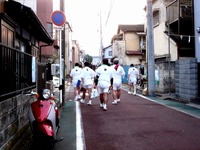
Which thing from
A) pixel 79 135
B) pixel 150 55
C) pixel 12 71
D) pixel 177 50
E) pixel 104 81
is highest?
pixel 177 50

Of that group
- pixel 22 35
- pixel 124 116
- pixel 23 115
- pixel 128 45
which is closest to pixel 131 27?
pixel 128 45

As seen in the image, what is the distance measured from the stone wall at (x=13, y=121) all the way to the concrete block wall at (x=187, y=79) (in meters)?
7.71

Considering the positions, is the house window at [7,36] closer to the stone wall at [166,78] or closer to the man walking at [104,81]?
the man walking at [104,81]

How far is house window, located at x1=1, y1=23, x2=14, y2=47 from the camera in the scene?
8.03m

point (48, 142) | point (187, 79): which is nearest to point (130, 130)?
point (48, 142)

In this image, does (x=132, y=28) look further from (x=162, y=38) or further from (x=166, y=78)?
(x=166, y=78)

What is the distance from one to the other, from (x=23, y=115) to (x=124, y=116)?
353 centimetres

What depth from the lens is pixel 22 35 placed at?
1100 centimetres

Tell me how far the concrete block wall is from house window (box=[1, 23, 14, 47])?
7.68 meters

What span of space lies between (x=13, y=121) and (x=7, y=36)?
180 inches

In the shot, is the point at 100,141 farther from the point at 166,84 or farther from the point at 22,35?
the point at 166,84

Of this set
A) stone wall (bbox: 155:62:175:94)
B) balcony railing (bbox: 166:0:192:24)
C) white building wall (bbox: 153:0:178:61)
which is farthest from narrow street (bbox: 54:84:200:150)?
white building wall (bbox: 153:0:178:61)

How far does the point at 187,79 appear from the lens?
11.6 m

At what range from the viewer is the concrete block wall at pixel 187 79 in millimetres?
11031
